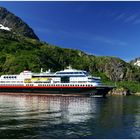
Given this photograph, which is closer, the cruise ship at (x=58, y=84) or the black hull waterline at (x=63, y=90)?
the black hull waterline at (x=63, y=90)

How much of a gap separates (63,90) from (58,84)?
5570mm

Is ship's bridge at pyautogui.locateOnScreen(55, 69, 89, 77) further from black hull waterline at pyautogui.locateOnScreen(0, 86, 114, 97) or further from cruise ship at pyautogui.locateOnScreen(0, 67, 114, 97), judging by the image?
black hull waterline at pyautogui.locateOnScreen(0, 86, 114, 97)

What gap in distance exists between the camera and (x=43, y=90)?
160 m

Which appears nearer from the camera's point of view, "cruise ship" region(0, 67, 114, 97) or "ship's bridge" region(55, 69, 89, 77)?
"cruise ship" region(0, 67, 114, 97)

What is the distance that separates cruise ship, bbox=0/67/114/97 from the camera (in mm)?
148500

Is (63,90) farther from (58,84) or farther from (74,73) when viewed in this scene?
(74,73)

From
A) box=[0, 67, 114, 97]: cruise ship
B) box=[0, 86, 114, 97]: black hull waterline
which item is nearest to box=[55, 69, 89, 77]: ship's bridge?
box=[0, 67, 114, 97]: cruise ship

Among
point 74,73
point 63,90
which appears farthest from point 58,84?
point 74,73

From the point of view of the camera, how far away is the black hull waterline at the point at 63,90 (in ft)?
481

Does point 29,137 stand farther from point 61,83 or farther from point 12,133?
point 61,83

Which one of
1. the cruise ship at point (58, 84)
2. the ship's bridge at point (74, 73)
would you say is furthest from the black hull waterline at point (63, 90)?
the ship's bridge at point (74, 73)

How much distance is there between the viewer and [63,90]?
154125mm

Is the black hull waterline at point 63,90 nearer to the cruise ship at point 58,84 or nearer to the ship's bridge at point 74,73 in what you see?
the cruise ship at point 58,84

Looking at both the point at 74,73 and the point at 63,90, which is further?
the point at 74,73
